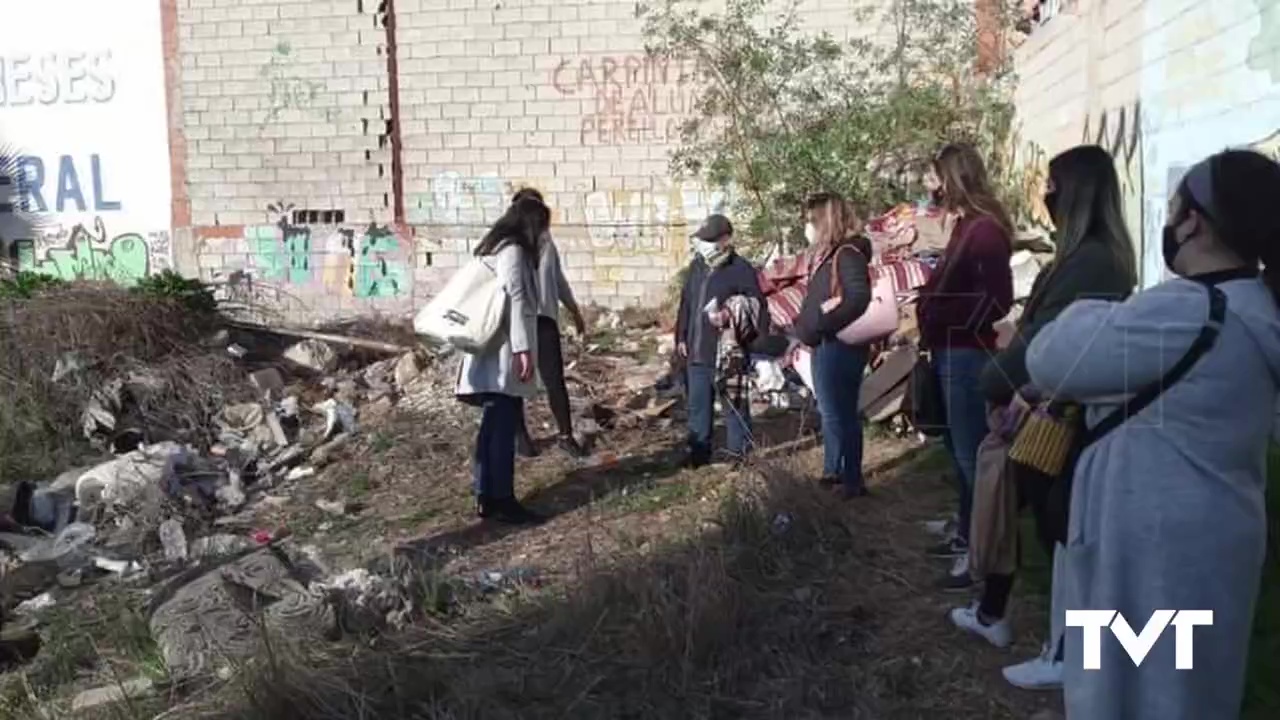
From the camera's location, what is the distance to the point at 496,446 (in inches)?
237

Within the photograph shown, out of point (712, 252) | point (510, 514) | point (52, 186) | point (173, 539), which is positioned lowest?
point (173, 539)

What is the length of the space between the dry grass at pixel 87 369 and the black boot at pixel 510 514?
2978mm

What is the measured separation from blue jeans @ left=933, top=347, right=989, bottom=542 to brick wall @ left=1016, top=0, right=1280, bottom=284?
1.37 m

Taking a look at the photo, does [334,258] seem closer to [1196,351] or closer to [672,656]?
[672,656]

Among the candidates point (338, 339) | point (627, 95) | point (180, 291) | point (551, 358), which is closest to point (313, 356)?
point (338, 339)

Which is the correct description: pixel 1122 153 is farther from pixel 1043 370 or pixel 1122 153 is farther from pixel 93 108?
pixel 93 108

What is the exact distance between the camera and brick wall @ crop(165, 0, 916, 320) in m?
13.4

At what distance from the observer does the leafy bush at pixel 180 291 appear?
912cm

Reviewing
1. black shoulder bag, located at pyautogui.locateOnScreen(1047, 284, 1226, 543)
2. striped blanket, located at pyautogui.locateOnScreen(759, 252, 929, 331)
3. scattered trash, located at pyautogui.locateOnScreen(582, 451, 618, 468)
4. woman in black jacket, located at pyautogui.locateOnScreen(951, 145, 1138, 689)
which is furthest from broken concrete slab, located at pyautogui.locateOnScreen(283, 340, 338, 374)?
black shoulder bag, located at pyautogui.locateOnScreen(1047, 284, 1226, 543)

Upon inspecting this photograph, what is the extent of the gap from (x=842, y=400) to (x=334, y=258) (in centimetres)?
973

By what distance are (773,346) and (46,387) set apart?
5.17m

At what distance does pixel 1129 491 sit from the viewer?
7.72ft

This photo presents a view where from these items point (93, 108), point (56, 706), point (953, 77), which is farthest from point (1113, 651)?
point (93, 108)

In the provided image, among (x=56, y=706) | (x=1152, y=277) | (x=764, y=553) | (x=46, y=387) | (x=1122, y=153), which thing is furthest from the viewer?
(x=46, y=387)
